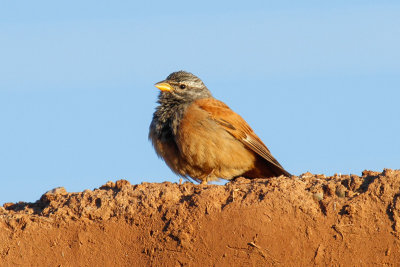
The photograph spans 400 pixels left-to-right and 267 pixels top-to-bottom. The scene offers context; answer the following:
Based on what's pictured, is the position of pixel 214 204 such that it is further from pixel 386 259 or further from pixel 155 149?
pixel 155 149

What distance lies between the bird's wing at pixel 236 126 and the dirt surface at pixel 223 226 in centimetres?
282

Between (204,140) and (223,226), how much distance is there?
3.10 m

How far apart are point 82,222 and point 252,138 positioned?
12.9 feet

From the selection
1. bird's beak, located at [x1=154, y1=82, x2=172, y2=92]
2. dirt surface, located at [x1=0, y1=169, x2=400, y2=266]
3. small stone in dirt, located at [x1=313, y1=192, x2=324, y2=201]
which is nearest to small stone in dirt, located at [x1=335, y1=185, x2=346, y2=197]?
dirt surface, located at [x1=0, y1=169, x2=400, y2=266]

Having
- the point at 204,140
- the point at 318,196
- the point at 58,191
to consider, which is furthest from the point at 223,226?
the point at 204,140

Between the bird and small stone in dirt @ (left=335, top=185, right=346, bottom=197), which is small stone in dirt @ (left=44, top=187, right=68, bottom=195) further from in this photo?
small stone in dirt @ (left=335, top=185, right=346, bottom=197)

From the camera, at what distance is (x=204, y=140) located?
954 cm

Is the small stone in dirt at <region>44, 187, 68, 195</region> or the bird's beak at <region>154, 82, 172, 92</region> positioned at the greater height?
the bird's beak at <region>154, 82, 172, 92</region>

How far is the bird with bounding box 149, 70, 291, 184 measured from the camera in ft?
31.3

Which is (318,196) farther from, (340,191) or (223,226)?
(223,226)

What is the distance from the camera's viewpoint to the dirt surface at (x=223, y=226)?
6.36 metres

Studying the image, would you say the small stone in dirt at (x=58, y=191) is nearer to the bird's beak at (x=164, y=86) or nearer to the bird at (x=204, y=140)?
the bird at (x=204, y=140)

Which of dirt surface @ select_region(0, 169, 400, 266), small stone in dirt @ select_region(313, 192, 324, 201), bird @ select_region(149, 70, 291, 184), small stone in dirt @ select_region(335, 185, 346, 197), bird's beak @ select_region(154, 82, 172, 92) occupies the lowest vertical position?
dirt surface @ select_region(0, 169, 400, 266)

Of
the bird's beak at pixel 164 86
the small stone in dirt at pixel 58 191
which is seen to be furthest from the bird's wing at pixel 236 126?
the small stone in dirt at pixel 58 191
